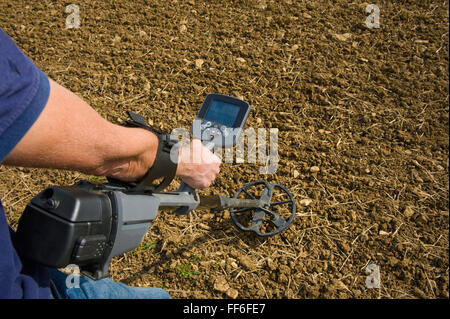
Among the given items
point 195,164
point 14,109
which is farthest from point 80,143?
point 195,164

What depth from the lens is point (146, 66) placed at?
2945mm

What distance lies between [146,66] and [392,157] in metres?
1.95

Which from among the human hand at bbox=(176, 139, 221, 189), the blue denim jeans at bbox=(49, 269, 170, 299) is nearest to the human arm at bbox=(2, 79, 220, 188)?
the human hand at bbox=(176, 139, 221, 189)

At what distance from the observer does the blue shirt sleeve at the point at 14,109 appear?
795 millimetres

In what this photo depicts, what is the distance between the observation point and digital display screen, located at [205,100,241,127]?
160 cm

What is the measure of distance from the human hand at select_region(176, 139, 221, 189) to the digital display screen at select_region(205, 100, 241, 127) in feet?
0.72

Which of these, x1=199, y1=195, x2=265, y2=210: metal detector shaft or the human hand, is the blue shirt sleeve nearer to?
the human hand

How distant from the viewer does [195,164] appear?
1.38m

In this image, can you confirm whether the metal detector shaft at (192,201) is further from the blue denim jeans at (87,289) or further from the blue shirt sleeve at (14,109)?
the blue shirt sleeve at (14,109)

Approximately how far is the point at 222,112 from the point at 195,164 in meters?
0.35

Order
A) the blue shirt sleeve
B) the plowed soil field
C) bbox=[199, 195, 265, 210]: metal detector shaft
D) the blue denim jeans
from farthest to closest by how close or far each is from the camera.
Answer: the plowed soil field → bbox=[199, 195, 265, 210]: metal detector shaft → the blue denim jeans → the blue shirt sleeve

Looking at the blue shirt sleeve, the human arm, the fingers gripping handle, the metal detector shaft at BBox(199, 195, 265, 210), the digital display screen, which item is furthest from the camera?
the digital display screen

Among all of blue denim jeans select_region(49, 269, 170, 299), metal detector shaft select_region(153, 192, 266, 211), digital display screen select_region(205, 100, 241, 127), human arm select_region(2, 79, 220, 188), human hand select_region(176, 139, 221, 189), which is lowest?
blue denim jeans select_region(49, 269, 170, 299)

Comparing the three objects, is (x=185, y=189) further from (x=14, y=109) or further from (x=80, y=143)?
(x=14, y=109)
